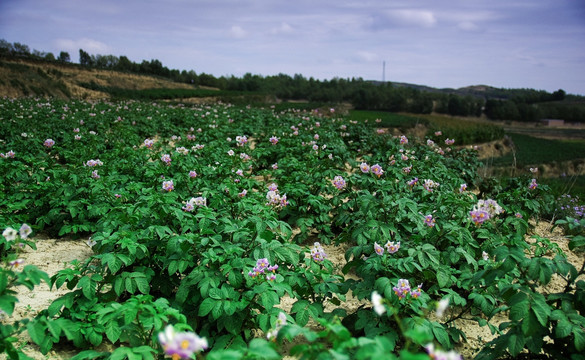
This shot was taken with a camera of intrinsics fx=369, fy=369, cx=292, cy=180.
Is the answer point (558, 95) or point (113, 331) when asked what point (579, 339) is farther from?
point (558, 95)

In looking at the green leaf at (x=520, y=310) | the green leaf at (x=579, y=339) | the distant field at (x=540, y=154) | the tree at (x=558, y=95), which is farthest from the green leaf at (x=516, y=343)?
the tree at (x=558, y=95)

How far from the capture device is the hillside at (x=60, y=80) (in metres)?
28.5

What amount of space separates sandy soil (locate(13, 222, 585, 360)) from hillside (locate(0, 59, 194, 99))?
22.5m

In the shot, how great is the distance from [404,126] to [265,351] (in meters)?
22.6

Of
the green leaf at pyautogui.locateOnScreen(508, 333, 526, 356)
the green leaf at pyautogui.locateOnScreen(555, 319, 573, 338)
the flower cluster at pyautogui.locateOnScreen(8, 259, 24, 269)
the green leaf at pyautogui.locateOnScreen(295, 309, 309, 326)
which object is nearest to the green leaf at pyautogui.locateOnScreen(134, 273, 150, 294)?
the flower cluster at pyautogui.locateOnScreen(8, 259, 24, 269)

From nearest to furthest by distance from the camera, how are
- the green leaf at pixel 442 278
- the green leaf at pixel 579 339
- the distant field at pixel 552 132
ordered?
the green leaf at pixel 579 339, the green leaf at pixel 442 278, the distant field at pixel 552 132

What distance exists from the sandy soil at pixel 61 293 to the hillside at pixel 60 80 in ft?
73.8

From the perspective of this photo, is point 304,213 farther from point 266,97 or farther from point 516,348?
point 266,97

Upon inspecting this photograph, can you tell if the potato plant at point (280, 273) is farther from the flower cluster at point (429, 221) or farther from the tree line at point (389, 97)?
the tree line at point (389, 97)

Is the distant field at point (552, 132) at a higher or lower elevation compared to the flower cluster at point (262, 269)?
higher

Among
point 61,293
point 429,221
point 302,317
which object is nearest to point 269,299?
point 302,317

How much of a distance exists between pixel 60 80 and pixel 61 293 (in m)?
39.1

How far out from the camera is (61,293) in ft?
10.8

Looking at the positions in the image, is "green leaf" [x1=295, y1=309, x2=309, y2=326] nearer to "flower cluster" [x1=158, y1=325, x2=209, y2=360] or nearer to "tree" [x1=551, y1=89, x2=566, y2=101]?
"flower cluster" [x1=158, y1=325, x2=209, y2=360]
